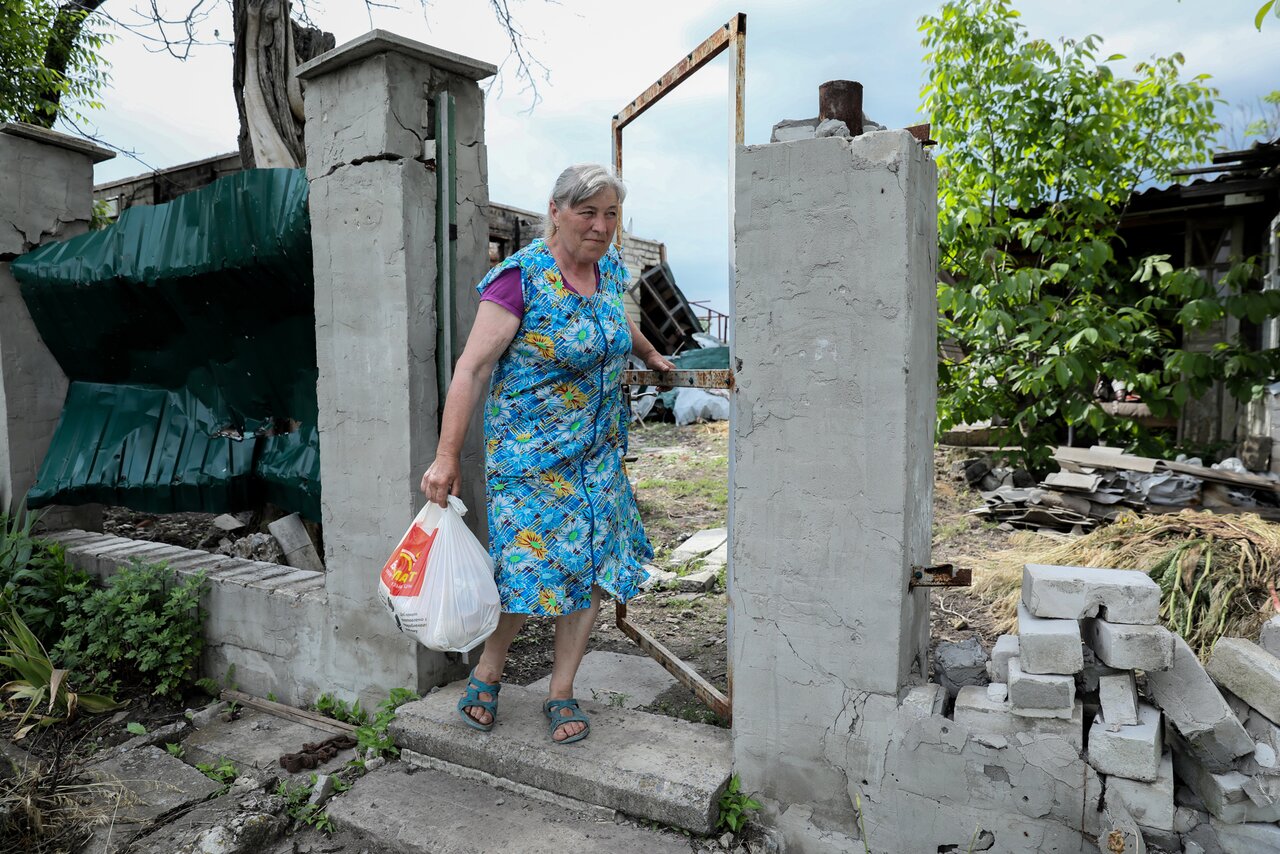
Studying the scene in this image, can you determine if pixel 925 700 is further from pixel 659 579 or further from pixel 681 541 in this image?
pixel 681 541

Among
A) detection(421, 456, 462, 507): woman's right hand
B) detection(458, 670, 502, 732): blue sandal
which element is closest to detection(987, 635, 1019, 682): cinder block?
detection(458, 670, 502, 732): blue sandal

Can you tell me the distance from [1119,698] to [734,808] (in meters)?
1.06

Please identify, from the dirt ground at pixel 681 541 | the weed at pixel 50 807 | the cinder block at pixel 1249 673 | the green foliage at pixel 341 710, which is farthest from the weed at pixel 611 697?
the cinder block at pixel 1249 673

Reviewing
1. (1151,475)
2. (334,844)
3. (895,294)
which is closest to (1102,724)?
(895,294)

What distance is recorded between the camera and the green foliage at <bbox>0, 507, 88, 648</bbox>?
3.72m

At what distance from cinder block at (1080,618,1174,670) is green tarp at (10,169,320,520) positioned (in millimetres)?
2993

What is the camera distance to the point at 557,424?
2414 mm

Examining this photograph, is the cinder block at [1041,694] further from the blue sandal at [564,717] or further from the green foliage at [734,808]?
the blue sandal at [564,717]

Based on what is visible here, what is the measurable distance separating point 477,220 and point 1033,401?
5.50 meters

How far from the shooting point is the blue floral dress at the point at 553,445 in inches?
92.7

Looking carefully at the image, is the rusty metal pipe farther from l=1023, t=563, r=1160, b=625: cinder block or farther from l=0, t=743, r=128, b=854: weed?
l=0, t=743, r=128, b=854: weed

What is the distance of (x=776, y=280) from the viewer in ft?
6.98

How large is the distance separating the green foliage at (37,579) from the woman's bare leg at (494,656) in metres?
2.42

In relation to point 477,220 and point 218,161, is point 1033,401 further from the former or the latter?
point 218,161
